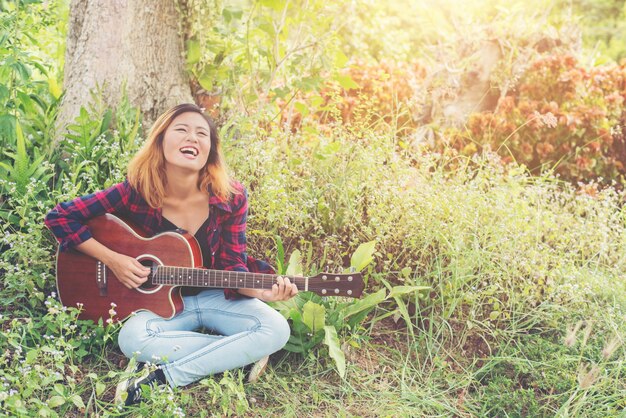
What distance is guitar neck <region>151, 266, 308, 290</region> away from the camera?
324cm

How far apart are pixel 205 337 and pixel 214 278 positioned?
291mm

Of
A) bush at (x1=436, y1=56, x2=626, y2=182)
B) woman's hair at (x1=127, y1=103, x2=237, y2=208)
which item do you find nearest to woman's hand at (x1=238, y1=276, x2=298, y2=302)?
woman's hair at (x1=127, y1=103, x2=237, y2=208)

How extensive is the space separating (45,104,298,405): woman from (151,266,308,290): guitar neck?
0.05 m

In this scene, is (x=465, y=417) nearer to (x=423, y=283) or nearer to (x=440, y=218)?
(x=423, y=283)

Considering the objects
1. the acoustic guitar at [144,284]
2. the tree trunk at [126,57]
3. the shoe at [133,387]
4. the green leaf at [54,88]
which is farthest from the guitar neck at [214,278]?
the green leaf at [54,88]

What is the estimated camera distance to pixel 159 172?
136 inches

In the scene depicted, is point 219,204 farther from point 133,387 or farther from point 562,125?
point 562,125

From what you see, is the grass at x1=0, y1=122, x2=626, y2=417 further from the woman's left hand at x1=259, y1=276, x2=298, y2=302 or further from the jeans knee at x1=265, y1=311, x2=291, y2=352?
the woman's left hand at x1=259, y1=276, x2=298, y2=302

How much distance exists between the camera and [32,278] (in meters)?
3.60

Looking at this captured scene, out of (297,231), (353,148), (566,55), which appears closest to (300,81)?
(353,148)

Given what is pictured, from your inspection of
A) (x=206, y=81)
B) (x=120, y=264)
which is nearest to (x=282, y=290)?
(x=120, y=264)

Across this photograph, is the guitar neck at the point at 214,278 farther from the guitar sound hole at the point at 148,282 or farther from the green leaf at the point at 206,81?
the green leaf at the point at 206,81

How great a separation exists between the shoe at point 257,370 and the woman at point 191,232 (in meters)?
0.01

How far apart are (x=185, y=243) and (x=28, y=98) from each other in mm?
1597
